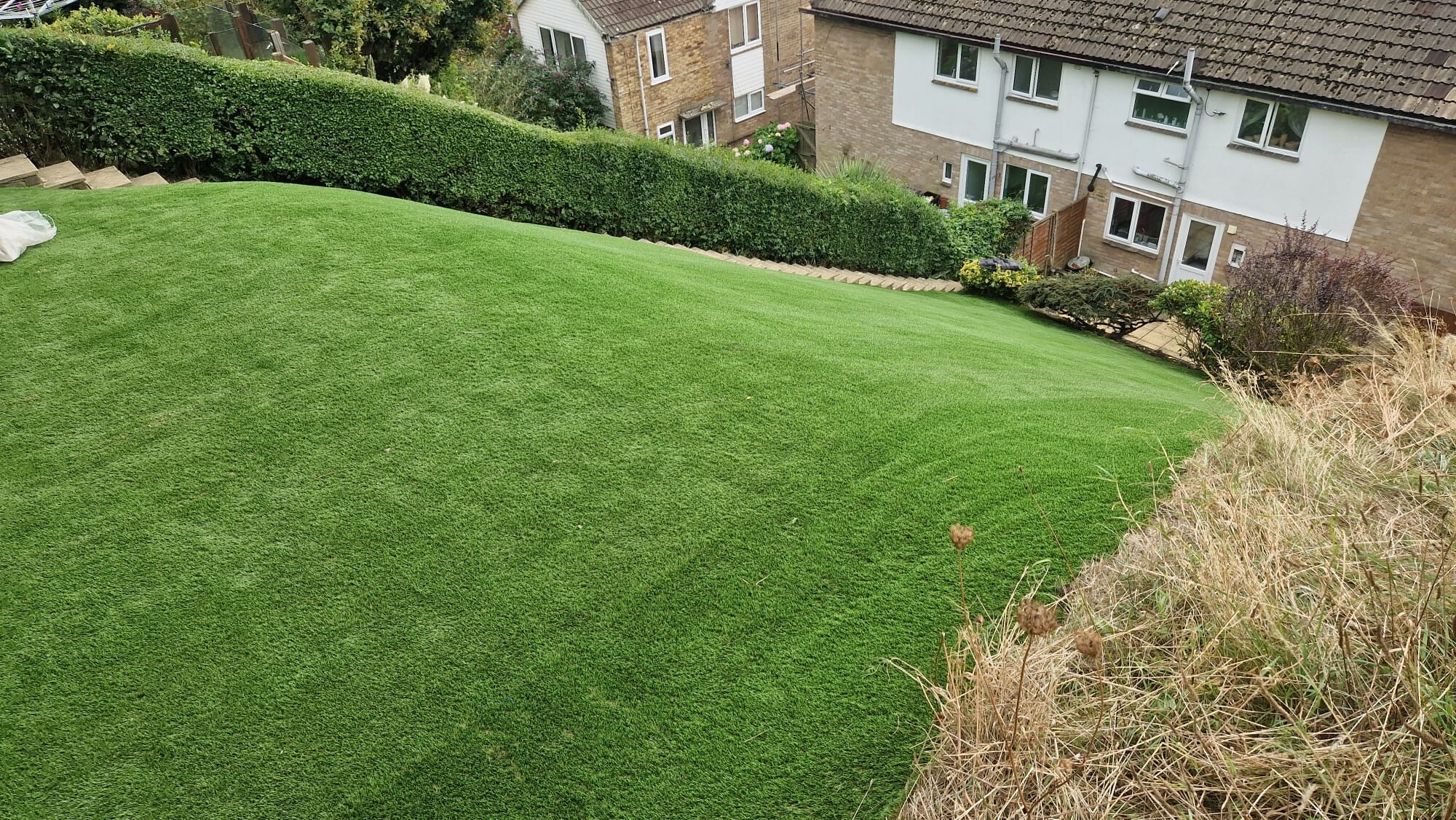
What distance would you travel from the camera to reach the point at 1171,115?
18.3m

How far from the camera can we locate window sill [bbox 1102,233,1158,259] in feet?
65.5

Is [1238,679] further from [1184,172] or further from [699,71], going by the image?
[699,71]

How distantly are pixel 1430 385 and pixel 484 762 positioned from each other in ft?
23.7

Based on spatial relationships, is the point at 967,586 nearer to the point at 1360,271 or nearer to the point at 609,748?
the point at 609,748

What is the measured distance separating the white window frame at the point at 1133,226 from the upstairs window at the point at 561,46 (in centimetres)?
1700

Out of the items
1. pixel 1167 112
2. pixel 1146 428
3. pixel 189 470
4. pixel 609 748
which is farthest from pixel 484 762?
pixel 1167 112

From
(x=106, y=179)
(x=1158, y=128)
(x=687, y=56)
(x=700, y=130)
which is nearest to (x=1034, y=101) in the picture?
(x=1158, y=128)

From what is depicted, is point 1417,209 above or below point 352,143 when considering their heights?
below

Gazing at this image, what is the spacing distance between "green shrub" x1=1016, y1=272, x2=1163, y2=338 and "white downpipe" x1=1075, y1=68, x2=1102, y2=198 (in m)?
4.85

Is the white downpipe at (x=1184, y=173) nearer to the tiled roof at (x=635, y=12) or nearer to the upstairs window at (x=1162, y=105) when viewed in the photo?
the upstairs window at (x=1162, y=105)

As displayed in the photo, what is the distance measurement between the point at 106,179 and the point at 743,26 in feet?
75.5

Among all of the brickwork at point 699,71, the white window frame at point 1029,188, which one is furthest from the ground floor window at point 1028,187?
the brickwork at point 699,71

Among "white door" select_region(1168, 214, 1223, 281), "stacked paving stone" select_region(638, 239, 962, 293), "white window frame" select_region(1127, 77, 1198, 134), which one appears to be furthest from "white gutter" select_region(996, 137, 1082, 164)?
"stacked paving stone" select_region(638, 239, 962, 293)

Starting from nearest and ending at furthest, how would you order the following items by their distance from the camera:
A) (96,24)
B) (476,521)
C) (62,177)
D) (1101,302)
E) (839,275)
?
(476,521) < (62,177) < (96,24) < (1101,302) < (839,275)
